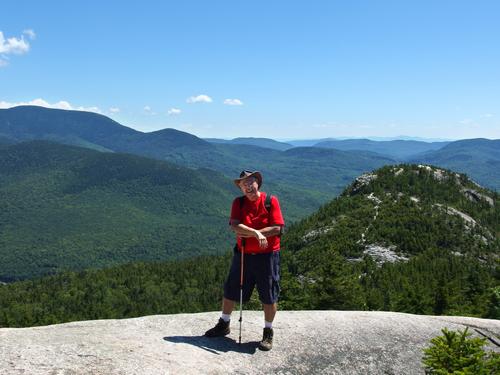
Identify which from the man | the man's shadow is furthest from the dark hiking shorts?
the man's shadow

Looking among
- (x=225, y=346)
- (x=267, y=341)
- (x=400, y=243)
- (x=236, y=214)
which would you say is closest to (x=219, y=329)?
(x=225, y=346)

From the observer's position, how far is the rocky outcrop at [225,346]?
9828 mm

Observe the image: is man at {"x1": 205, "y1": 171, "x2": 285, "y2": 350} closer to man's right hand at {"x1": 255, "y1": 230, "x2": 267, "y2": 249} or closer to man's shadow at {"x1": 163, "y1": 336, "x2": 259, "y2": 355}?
Answer: man's right hand at {"x1": 255, "y1": 230, "x2": 267, "y2": 249}

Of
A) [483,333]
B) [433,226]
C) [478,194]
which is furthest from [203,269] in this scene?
[483,333]

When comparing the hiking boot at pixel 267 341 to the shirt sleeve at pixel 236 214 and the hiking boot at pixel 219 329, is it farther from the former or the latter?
the shirt sleeve at pixel 236 214

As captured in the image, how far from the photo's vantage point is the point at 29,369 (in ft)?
30.2

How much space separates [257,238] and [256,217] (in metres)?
0.64

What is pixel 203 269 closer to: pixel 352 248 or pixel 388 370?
pixel 352 248

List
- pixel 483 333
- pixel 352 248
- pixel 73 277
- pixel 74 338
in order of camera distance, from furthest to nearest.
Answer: pixel 73 277 → pixel 352 248 → pixel 483 333 → pixel 74 338

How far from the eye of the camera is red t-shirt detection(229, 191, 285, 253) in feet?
36.8

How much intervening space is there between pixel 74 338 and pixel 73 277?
559 ft

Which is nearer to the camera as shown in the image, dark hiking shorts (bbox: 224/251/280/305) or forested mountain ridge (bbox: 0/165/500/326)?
dark hiking shorts (bbox: 224/251/280/305)

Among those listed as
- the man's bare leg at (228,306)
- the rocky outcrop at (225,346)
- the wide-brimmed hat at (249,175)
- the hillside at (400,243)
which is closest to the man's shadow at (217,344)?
the rocky outcrop at (225,346)

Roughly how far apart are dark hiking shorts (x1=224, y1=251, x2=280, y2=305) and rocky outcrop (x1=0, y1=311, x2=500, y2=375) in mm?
1337
